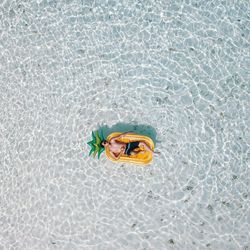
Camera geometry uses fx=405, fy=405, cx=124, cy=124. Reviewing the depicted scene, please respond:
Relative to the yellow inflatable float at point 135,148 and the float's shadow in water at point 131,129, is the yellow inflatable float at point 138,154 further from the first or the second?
the float's shadow in water at point 131,129

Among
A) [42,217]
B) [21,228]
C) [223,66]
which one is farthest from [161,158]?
[21,228]

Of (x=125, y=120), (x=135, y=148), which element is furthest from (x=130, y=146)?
(x=125, y=120)

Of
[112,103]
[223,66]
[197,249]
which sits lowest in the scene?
[197,249]

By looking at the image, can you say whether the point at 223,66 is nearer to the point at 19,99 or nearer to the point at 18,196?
the point at 19,99

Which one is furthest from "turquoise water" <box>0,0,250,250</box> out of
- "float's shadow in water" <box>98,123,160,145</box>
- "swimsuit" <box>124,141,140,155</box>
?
"swimsuit" <box>124,141,140,155</box>

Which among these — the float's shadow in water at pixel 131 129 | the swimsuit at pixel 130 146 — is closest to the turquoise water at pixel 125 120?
the float's shadow in water at pixel 131 129

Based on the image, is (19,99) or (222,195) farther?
(19,99)
